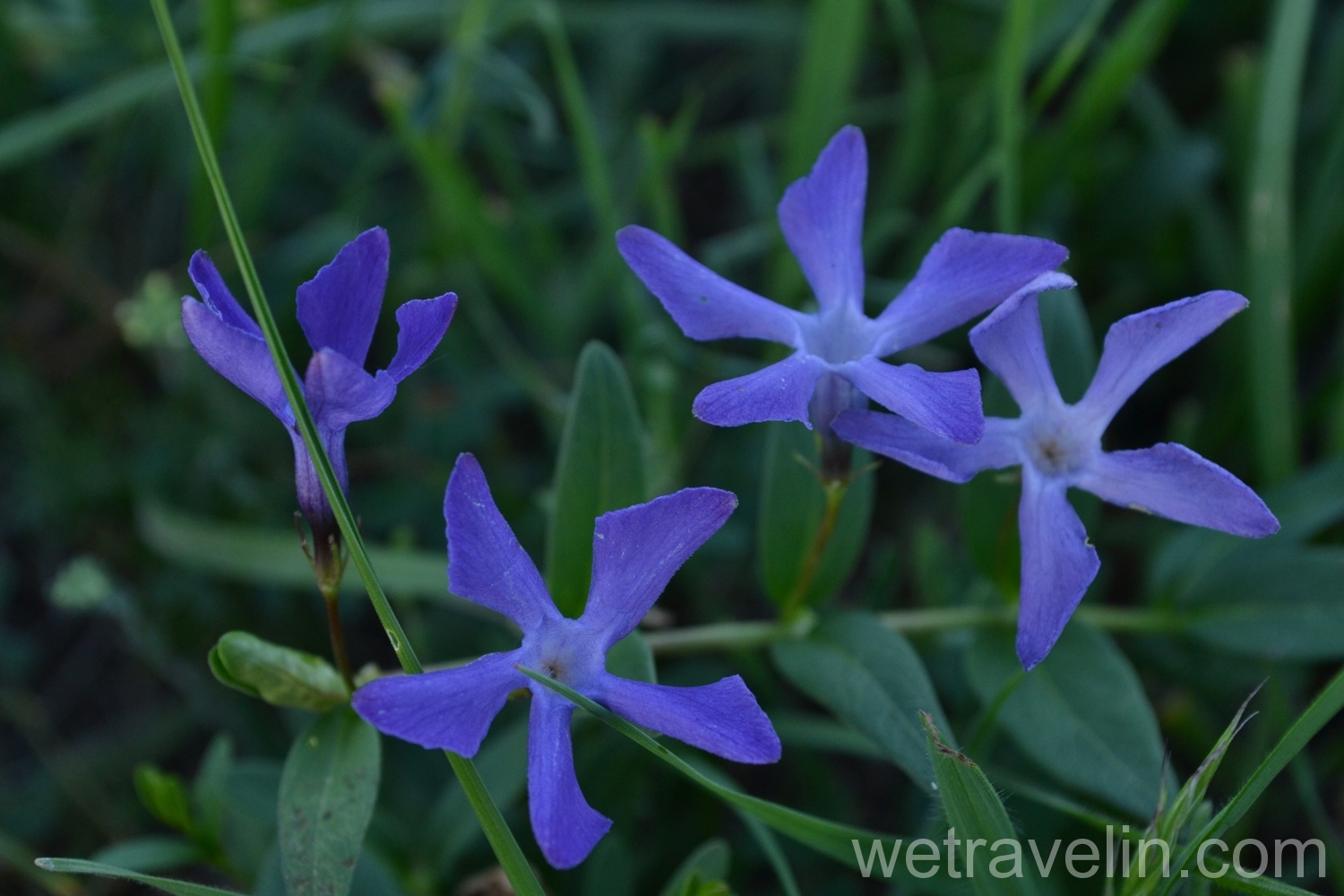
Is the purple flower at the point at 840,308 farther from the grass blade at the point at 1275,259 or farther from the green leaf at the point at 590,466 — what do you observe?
the grass blade at the point at 1275,259

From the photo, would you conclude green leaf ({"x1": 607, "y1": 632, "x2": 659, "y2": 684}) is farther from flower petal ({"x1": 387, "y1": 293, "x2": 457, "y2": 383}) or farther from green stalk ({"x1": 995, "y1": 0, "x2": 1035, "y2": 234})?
green stalk ({"x1": 995, "y1": 0, "x2": 1035, "y2": 234})

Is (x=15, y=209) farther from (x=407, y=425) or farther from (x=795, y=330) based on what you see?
(x=795, y=330)

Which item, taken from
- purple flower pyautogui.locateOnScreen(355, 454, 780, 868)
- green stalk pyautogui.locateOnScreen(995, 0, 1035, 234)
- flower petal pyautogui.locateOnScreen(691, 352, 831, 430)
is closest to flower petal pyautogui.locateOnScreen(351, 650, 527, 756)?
purple flower pyautogui.locateOnScreen(355, 454, 780, 868)

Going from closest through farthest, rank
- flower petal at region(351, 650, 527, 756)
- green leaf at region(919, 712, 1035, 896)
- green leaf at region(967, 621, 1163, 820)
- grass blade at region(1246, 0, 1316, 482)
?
flower petal at region(351, 650, 527, 756), green leaf at region(919, 712, 1035, 896), green leaf at region(967, 621, 1163, 820), grass blade at region(1246, 0, 1316, 482)

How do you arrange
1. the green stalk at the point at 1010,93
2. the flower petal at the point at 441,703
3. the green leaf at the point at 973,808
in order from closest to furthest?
1. the flower petal at the point at 441,703
2. the green leaf at the point at 973,808
3. the green stalk at the point at 1010,93

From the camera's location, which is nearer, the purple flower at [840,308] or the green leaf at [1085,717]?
the purple flower at [840,308]

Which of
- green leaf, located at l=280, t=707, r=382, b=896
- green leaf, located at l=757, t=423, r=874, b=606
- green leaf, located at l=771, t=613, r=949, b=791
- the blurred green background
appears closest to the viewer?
green leaf, located at l=280, t=707, r=382, b=896

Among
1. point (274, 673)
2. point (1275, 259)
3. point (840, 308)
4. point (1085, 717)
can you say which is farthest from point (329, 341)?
point (1275, 259)

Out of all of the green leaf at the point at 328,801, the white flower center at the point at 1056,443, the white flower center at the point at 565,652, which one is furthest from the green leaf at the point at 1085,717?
the green leaf at the point at 328,801
